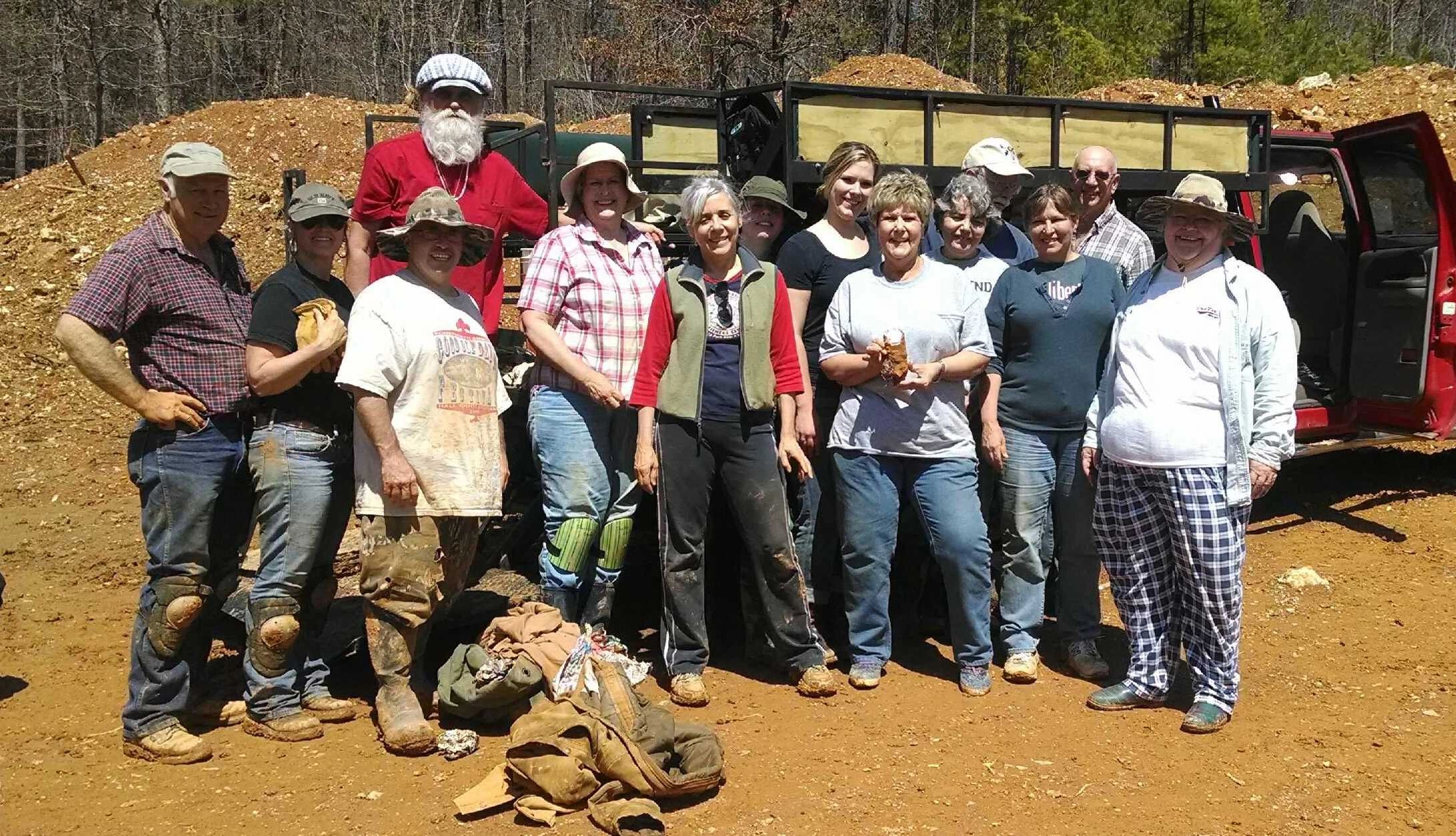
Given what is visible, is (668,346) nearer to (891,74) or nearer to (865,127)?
(865,127)

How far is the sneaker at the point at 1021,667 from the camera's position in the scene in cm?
438

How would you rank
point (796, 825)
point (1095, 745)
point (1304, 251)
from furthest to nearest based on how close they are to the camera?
point (1304, 251) < point (1095, 745) < point (796, 825)

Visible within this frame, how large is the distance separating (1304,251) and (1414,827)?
4.64 meters

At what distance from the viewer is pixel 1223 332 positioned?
3877 millimetres

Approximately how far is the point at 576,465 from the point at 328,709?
1195 millimetres

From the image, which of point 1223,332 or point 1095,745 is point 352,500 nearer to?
point 1095,745

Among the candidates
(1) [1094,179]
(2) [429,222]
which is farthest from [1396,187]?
(2) [429,222]

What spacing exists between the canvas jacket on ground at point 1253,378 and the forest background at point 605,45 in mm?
19260

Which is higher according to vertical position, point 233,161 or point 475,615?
point 233,161

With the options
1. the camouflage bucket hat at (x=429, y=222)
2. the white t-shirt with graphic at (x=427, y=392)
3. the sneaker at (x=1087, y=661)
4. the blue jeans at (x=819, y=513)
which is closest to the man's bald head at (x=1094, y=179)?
the blue jeans at (x=819, y=513)

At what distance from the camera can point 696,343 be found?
4.09 m

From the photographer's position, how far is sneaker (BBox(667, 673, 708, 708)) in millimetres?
4176

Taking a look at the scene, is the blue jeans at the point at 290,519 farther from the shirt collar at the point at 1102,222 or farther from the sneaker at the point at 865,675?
the shirt collar at the point at 1102,222

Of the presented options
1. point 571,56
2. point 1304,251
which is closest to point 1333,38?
point 571,56
